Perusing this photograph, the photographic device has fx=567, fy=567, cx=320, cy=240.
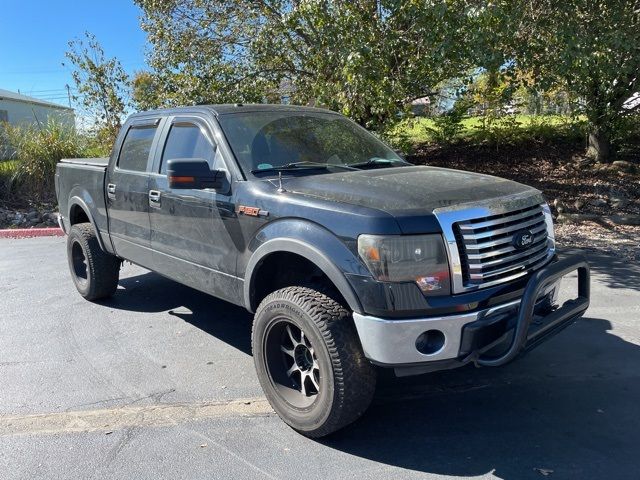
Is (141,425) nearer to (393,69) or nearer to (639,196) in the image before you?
(393,69)

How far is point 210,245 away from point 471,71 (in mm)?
6513

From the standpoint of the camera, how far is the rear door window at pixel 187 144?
13.9 feet

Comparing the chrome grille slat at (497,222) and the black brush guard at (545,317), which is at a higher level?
the chrome grille slat at (497,222)

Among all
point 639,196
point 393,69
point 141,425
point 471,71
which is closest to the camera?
point 141,425

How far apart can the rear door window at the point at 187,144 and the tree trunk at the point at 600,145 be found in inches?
384

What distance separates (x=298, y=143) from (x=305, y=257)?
132cm

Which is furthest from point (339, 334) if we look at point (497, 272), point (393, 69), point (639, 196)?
point (639, 196)

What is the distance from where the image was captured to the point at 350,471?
304 centimetres

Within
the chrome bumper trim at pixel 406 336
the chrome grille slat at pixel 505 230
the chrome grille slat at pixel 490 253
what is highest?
the chrome grille slat at pixel 505 230

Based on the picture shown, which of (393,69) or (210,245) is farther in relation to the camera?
(393,69)

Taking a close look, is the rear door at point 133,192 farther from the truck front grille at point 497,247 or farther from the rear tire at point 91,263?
the truck front grille at point 497,247

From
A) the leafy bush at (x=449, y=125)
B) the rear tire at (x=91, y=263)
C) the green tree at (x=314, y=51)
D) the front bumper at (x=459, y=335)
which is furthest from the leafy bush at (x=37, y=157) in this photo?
the front bumper at (x=459, y=335)

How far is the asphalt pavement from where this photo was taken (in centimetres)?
310

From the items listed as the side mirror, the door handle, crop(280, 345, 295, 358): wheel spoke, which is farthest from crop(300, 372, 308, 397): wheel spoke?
the door handle
